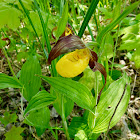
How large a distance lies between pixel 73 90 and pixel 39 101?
23cm

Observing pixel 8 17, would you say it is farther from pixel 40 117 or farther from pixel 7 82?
pixel 40 117

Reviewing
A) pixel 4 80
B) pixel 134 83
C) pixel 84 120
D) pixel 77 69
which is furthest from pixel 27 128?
pixel 134 83

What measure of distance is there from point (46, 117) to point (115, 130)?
63 centimetres

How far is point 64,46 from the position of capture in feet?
2.34

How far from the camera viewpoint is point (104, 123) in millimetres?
1068

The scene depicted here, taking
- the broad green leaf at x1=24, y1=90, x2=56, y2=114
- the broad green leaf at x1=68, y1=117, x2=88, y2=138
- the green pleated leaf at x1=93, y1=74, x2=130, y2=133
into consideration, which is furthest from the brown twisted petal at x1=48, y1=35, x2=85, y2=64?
the broad green leaf at x1=68, y1=117, x2=88, y2=138

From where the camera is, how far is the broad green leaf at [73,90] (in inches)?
Answer: 34.0

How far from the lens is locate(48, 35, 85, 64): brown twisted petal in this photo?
707 millimetres

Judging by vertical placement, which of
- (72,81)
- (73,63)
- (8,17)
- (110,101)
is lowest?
(110,101)

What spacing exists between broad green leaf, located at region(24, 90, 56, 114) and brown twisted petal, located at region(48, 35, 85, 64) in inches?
12.2

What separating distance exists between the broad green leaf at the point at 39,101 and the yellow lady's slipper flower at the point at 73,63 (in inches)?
9.1

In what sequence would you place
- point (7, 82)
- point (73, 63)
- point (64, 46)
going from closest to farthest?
point (64, 46)
point (73, 63)
point (7, 82)

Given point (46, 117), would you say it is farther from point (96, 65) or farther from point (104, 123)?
point (96, 65)

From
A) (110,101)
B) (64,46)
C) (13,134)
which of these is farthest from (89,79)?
(13,134)
